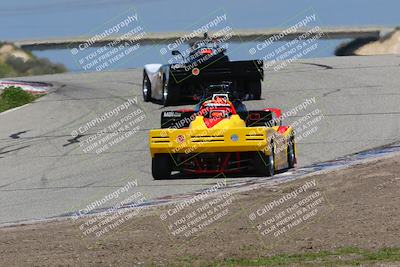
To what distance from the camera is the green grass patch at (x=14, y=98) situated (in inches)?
1019

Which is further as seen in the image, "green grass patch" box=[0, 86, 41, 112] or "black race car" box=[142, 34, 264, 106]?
"green grass patch" box=[0, 86, 41, 112]

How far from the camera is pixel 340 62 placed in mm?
32969

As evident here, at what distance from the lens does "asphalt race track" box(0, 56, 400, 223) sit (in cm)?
1349

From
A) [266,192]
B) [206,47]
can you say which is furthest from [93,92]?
[266,192]

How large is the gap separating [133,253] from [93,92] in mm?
19169

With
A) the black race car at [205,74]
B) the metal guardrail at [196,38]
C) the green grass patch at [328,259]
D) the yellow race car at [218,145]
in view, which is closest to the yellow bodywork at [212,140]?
the yellow race car at [218,145]

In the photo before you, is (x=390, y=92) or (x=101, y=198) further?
(x=390, y=92)

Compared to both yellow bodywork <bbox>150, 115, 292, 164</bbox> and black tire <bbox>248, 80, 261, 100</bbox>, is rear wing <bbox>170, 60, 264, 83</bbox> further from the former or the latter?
yellow bodywork <bbox>150, 115, 292, 164</bbox>

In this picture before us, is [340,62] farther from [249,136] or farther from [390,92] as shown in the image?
[249,136]

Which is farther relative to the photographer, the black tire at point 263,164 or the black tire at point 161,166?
the black tire at point 161,166

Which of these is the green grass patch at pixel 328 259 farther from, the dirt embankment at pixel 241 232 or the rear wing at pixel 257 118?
the rear wing at pixel 257 118

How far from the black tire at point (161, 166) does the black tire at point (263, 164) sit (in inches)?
49.6

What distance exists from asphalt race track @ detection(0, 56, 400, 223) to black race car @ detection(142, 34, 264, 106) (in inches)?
17.6

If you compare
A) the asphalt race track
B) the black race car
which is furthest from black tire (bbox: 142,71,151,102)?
the black race car
